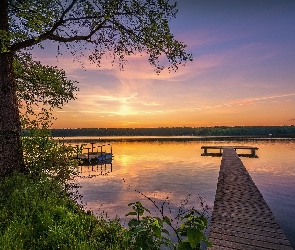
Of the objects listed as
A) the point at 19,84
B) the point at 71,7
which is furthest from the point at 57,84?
the point at 71,7

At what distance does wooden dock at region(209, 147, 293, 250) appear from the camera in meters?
7.37

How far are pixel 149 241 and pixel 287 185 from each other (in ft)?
72.5

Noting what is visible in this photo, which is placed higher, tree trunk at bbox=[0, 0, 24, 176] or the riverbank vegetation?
tree trunk at bbox=[0, 0, 24, 176]

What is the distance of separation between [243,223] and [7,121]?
9.67m

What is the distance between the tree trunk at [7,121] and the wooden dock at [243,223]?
796 cm

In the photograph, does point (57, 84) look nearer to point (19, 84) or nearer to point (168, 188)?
point (19, 84)

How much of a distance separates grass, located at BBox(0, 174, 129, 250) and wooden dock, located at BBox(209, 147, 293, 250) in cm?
300

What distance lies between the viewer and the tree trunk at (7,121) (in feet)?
35.3

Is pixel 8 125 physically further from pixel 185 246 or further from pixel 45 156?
pixel 185 246

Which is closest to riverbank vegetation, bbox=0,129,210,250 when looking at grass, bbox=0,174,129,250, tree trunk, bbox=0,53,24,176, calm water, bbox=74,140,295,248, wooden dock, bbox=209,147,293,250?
grass, bbox=0,174,129,250

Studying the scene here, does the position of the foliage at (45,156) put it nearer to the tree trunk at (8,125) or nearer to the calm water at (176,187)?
the tree trunk at (8,125)

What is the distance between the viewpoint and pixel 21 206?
7.79 meters

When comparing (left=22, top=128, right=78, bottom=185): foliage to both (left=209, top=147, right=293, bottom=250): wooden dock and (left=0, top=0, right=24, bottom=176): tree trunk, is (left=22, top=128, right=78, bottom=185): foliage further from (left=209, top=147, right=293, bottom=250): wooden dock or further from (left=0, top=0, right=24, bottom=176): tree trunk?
(left=209, top=147, right=293, bottom=250): wooden dock

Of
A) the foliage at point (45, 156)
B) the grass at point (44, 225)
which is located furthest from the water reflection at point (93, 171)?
the grass at point (44, 225)
